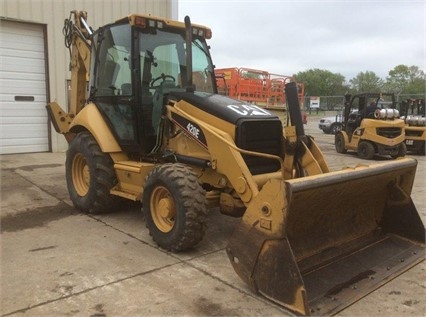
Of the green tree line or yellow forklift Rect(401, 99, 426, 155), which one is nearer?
yellow forklift Rect(401, 99, 426, 155)

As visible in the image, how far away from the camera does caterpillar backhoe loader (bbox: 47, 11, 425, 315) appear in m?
3.33

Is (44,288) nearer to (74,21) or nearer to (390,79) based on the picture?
(74,21)

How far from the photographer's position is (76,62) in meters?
6.62

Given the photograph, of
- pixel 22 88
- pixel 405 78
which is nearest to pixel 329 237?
pixel 22 88

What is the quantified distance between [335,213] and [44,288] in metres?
2.68

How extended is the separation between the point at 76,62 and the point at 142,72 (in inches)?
79.5

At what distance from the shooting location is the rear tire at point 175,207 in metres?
4.07

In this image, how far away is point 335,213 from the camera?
161 inches

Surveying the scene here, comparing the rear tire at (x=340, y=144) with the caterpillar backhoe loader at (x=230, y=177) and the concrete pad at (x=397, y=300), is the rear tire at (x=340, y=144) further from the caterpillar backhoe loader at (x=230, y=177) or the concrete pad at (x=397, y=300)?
the concrete pad at (x=397, y=300)

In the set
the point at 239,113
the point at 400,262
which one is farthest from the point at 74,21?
the point at 400,262

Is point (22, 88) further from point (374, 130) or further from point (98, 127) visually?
point (374, 130)

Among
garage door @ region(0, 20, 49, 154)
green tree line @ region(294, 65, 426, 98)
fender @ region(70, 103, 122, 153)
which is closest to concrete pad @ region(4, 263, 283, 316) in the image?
fender @ region(70, 103, 122, 153)

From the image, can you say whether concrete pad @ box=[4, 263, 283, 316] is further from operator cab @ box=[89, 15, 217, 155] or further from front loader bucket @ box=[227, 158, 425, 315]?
operator cab @ box=[89, 15, 217, 155]

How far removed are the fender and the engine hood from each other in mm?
1136
